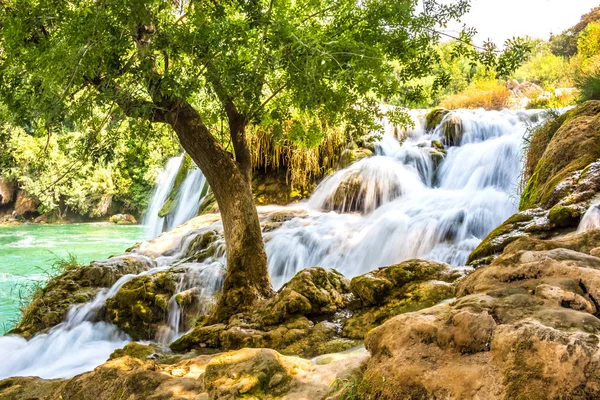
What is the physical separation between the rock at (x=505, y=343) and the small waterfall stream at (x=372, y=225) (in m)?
4.04

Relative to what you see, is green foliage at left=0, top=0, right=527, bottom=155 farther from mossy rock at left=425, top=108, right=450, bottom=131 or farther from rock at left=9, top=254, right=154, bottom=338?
mossy rock at left=425, top=108, right=450, bottom=131

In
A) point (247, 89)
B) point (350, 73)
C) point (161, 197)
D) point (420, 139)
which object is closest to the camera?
point (350, 73)

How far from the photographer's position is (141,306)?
20.6 ft

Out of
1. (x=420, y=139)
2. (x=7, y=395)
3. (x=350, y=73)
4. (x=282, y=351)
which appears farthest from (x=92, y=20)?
(x=420, y=139)

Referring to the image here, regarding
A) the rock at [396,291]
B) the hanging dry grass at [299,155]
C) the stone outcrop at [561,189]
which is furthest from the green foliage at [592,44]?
the rock at [396,291]

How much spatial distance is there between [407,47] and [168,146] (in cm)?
415

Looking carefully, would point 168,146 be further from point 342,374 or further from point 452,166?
point 452,166

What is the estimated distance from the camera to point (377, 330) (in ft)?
6.97

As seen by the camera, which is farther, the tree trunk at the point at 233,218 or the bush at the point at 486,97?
the bush at the point at 486,97

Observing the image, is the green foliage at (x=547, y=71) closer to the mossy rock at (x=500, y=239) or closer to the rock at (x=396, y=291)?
the mossy rock at (x=500, y=239)

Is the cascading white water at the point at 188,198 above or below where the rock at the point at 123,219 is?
above

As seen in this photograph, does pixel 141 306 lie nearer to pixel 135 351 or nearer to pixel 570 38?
pixel 135 351

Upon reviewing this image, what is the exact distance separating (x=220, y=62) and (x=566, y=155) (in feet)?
14.6

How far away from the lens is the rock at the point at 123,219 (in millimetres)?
29016
